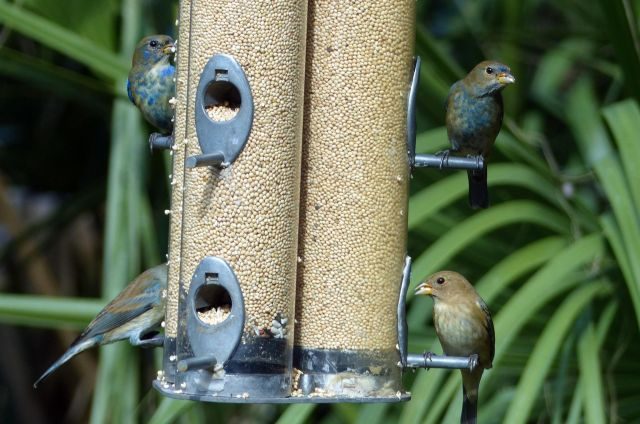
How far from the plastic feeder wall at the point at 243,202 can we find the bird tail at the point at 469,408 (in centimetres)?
66

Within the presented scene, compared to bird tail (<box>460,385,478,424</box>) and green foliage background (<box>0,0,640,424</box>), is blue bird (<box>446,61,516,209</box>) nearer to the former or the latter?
green foliage background (<box>0,0,640,424</box>)

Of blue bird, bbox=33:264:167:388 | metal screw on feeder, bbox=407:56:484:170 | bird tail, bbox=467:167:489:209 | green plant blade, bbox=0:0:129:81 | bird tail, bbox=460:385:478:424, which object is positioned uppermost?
green plant blade, bbox=0:0:129:81

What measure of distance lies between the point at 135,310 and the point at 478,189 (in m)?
1.03

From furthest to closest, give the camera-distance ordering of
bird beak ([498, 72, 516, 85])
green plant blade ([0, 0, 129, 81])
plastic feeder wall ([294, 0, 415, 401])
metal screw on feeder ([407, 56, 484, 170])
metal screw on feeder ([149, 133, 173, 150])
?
green plant blade ([0, 0, 129, 81]) → bird beak ([498, 72, 516, 85]) → metal screw on feeder ([149, 133, 173, 150]) → metal screw on feeder ([407, 56, 484, 170]) → plastic feeder wall ([294, 0, 415, 401])

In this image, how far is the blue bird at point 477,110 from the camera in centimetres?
354

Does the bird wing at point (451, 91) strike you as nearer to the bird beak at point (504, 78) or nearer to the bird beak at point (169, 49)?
the bird beak at point (504, 78)

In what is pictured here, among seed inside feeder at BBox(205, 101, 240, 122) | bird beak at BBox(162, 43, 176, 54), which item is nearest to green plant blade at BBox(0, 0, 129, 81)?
bird beak at BBox(162, 43, 176, 54)

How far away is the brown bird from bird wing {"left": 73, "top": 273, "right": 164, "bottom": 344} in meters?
0.75

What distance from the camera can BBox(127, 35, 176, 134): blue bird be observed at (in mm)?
3312

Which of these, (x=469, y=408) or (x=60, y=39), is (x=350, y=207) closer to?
(x=469, y=408)

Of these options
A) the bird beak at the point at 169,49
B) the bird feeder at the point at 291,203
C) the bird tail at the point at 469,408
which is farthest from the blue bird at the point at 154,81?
the bird tail at the point at 469,408

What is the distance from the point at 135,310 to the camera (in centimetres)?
348

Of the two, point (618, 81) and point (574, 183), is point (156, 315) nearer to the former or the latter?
point (574, 183)

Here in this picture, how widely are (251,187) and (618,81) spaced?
8.25 ft
